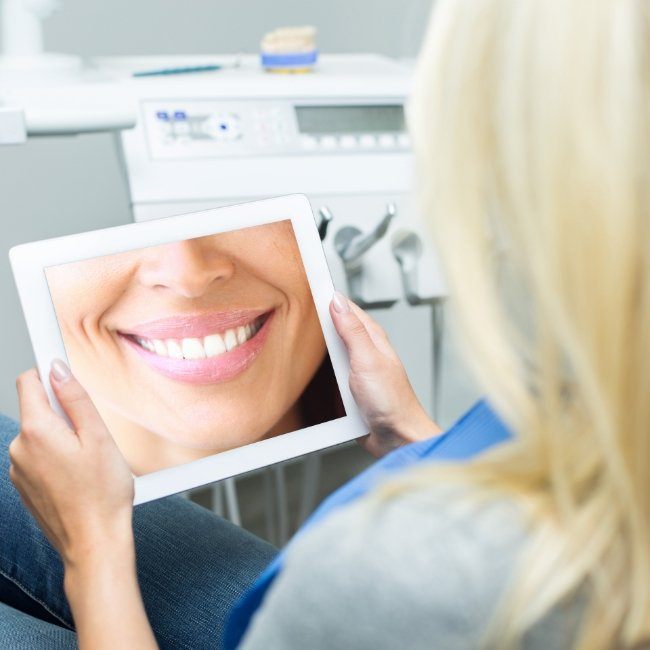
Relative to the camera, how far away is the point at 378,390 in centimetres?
80

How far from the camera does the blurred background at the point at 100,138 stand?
141 cm

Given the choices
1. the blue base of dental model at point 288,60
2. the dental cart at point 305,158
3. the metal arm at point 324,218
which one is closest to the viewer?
the metal arm at point 324,218

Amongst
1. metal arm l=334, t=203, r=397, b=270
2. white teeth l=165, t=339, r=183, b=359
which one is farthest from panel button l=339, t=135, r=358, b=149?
white teeth l=165, t=339, r=183, b=359

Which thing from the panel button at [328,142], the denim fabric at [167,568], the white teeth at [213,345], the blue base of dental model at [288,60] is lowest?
the denim fabric at [167,568]

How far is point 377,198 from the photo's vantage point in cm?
112

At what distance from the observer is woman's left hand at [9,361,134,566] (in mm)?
648

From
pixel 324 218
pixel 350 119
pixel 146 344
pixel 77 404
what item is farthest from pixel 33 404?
pixel 350 119

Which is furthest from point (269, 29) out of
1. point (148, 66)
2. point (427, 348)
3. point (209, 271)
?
point (209, 271)

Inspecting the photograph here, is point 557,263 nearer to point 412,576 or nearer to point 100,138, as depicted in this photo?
point 412,576

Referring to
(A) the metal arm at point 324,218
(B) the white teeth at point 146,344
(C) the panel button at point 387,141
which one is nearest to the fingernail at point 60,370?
(B) the white teeth at point 146,344

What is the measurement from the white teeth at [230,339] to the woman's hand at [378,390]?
10 cm

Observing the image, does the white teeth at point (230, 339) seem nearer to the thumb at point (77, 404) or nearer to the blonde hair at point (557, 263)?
the thumb at point (77, 404)

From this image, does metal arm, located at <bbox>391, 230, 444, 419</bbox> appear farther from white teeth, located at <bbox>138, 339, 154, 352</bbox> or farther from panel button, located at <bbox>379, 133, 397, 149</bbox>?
white teeth, located at <bbox>138, 339, 154, 352</bbox>

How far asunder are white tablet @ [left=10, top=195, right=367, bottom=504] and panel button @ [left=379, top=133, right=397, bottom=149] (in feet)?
1.23
